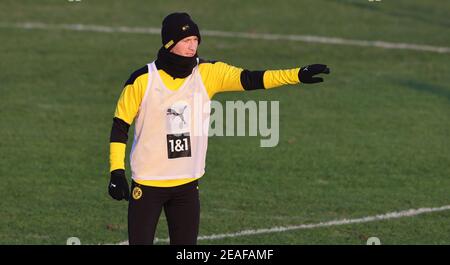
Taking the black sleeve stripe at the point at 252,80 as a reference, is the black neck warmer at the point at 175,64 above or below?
above

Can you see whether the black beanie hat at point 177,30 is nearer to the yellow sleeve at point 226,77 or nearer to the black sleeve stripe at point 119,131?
the yellow sleeve at point 226,77

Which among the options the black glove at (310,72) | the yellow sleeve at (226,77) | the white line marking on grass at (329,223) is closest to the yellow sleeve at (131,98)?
the yellow sleeve at (226,77)

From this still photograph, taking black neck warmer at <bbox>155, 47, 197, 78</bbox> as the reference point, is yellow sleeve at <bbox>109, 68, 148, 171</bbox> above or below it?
below

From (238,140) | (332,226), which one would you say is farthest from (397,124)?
(332,226)

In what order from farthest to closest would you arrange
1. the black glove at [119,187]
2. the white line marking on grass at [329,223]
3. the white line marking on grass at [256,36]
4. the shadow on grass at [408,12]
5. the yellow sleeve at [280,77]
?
1. the shadow on grass at [408,12]
2. the white line marking on grass at [256,36]
3. the white line marking on grass at [329,223]
4. the yellow sleeve at [280,77]
5. the black glove at [119,187]

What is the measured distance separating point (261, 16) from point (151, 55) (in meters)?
4.09

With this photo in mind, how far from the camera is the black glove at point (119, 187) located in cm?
1091

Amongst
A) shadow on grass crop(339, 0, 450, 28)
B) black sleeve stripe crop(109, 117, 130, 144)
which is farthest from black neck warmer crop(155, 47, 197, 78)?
shadow on grass crop(339, 0, 450, 28)

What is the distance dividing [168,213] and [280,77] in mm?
1457

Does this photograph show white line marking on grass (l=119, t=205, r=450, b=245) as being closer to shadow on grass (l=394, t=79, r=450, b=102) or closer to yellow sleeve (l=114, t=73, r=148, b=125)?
yellow sleeve (l=114, t=73, r=148, b=125)

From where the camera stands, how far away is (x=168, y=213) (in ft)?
37.1

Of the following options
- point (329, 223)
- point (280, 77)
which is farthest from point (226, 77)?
point (329, 223)

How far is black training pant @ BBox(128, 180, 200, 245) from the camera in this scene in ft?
36.6
